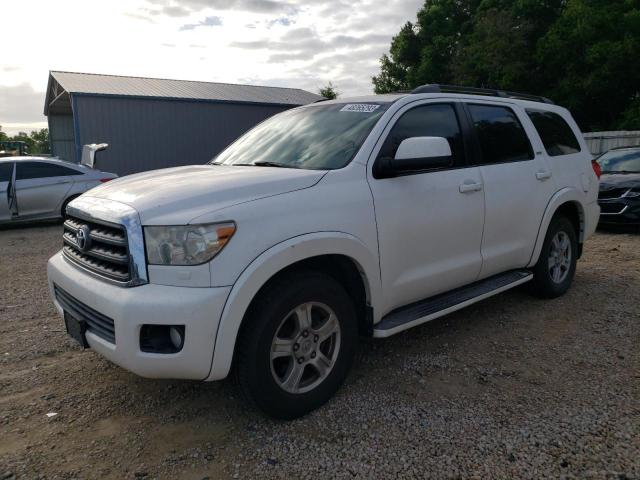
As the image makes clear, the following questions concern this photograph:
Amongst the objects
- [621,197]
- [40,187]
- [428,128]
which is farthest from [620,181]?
[40,187]

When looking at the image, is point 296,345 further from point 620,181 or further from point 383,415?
point 620,181

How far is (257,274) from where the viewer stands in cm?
255

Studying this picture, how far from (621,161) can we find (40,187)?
1109 cm

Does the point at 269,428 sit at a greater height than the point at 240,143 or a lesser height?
lesser

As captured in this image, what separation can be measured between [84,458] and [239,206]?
4.91 ft

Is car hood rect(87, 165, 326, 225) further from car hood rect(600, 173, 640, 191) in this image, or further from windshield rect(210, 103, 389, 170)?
car hood rect(600, 173, 640, 191)

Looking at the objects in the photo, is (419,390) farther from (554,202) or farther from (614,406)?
(554,202)

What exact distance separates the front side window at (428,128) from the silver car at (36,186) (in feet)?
28.6

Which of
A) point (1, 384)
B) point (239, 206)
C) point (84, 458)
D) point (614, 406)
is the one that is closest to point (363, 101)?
point (239, 206)

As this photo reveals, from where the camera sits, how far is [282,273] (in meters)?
2.78

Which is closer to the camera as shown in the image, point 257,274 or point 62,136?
point 257,274

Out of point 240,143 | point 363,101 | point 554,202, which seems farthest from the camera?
point 554,202

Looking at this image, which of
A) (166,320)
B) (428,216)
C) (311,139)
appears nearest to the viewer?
(166,320)

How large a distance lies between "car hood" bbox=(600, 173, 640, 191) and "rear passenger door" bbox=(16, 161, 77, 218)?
10.0 meters
